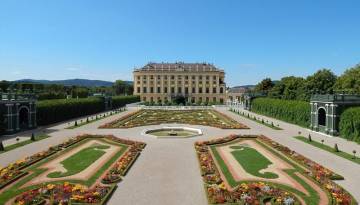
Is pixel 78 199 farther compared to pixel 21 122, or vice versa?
pixel 21 122

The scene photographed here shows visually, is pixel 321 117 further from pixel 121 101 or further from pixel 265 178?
pixel 121 101

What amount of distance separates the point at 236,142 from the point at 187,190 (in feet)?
50.3

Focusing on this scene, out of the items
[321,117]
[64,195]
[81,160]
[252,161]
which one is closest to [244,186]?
[252,161]

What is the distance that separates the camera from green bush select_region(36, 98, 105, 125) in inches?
1703

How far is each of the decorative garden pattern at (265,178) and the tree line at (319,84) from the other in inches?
1482

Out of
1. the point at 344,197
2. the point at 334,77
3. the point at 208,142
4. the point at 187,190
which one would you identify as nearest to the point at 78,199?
the point at 187,190

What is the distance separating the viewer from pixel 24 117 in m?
40.2

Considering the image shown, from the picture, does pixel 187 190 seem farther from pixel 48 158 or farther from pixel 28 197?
pixel 48 158

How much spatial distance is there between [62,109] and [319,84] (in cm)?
6299

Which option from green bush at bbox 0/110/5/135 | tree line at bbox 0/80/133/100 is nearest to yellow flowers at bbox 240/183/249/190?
green bush at bbox 0/110/5/135

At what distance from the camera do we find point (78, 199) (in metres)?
13.8

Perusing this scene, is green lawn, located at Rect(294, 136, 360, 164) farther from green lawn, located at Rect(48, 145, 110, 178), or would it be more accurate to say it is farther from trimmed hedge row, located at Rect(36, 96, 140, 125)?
trimmed hedge row, located at Rect(36, 96, 140, 125)

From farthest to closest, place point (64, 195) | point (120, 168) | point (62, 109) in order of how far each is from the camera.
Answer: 1. point (62, 109)
2. point (120, 168)
3. point (64, 195)

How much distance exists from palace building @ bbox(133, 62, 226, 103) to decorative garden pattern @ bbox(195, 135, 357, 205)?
100840 mm
